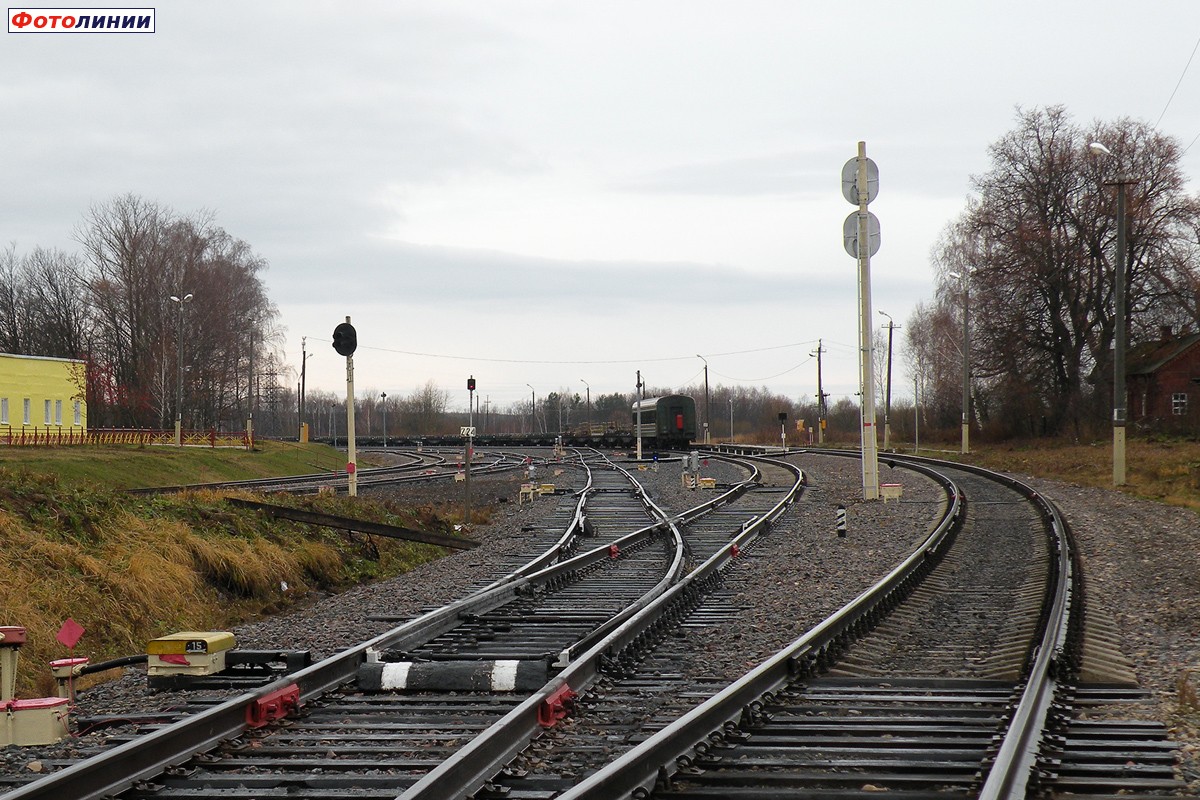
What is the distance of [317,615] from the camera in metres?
11.5

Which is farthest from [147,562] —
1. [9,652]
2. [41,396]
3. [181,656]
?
[41,396]

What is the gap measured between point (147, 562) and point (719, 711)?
838 centimetres

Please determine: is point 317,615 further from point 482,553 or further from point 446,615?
point 482,553

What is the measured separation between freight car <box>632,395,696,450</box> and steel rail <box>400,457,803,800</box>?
55.6m

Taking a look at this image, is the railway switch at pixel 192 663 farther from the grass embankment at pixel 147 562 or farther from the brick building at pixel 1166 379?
the brick building at pixel 1166 379

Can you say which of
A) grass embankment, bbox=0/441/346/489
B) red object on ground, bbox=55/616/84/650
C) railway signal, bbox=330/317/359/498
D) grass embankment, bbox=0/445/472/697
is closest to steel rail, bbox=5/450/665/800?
red object on ground, bbox=55/616/84/650

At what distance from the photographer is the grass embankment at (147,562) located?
10.7 meters

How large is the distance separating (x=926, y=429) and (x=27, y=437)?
53.2 metres

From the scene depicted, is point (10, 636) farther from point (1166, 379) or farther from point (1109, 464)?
point (1166, 379)

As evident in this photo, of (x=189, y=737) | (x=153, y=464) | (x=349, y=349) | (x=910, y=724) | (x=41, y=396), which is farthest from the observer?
(x=41, y=396)

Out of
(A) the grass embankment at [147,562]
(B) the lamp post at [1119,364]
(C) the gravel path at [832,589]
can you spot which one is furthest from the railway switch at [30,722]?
(B) the lamp post at [1119,364]

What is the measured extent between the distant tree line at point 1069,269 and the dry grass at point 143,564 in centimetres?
4028

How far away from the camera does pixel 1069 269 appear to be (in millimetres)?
52812

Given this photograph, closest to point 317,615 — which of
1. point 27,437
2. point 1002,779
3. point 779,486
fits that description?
point 1002,779
